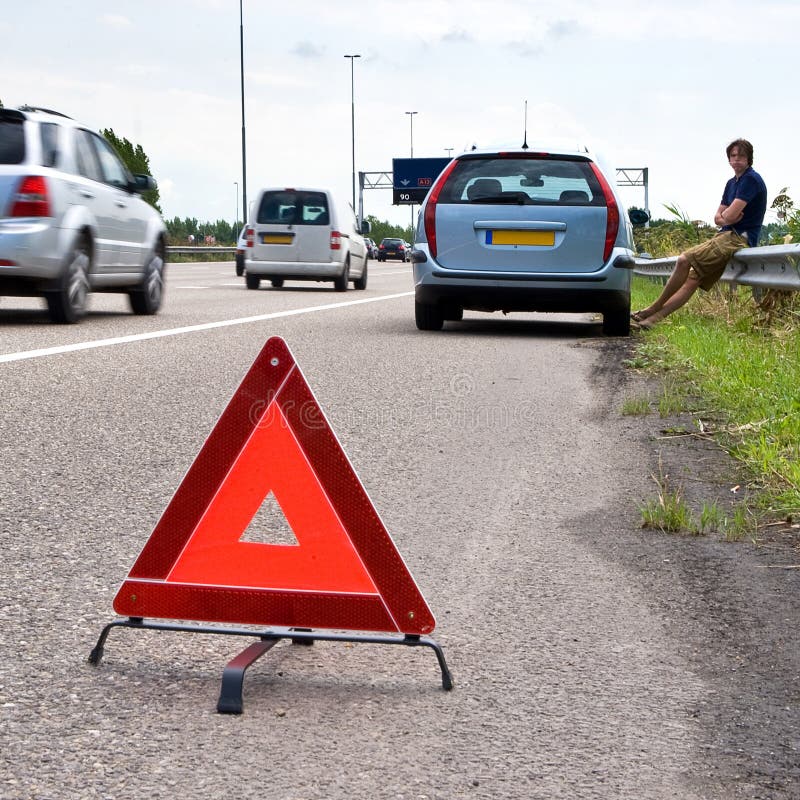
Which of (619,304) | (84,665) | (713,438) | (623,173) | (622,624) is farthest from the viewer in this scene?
(623,173)

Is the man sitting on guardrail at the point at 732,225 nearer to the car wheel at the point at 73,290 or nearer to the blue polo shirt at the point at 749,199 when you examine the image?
the blue polo shirt at the point at 749,199

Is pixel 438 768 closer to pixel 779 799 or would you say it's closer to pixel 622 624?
pixel 779 799

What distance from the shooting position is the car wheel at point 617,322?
463 inches

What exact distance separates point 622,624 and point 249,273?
776 inches

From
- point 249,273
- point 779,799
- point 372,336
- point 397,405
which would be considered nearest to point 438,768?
point 779,799

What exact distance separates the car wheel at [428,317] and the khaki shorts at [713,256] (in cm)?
225

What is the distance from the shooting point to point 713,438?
6.03m

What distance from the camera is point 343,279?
23000 millimetres

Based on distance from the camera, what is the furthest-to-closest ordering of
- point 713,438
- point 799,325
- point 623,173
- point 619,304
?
1. point 623,173
2. point 619,304
3. point 799,325
4. point 713,438

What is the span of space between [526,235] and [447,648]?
8562mm

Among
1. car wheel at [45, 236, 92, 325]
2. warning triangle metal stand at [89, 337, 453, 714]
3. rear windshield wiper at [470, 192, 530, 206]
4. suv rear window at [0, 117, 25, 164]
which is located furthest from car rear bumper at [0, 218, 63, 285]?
warning triangle metal stand at [89, 337, 453, 714]

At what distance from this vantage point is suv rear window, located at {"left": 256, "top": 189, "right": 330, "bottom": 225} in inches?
894

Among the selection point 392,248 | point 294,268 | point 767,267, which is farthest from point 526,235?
point 392,248

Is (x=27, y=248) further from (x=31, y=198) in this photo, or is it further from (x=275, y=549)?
(x=275, y=549)
